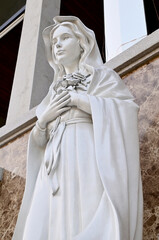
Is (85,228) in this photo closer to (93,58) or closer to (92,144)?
(92,144)

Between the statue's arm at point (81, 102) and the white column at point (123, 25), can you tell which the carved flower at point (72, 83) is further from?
the white column at point (123, 25)

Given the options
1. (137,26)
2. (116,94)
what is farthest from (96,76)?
(137,26)

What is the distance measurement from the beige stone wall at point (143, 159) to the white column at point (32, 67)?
2.12ft

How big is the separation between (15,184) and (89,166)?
2.26m

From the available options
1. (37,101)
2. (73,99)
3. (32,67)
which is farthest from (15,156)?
(73,99)

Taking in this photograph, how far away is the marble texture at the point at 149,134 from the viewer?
3.07 meters

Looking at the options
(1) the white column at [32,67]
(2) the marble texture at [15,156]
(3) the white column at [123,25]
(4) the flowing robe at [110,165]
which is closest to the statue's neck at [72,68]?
(4) the flowing robe at [110,165]

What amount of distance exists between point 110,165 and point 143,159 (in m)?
1.15

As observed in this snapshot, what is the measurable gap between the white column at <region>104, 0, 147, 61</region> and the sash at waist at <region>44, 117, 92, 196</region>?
237 centimetres

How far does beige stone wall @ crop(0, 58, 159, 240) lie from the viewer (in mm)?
3145

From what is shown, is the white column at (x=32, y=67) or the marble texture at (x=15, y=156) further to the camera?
the white column at (x=32, y=67)

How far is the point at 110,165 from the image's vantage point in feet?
7.60

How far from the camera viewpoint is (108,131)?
2506 millimetres

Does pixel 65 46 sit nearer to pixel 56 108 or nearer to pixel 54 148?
pixel 56 108
